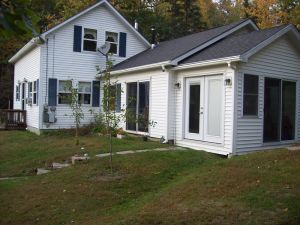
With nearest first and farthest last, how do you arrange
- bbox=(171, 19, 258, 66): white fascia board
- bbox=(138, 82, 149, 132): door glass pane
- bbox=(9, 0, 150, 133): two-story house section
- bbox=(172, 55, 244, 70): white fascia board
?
1. bbox=(172, 55, 244, 70): white fascia board
2. bbox=(171, 19, 258, 66): white fascia board
3. bbox=(138, 82, 149, 132): door glass pane
4. bbox=(9, 0, 150, 133): two-story house section

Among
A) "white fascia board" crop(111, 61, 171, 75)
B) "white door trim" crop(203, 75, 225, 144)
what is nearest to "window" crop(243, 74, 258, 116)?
"white door trim" crop(203, 75, 225, 144)

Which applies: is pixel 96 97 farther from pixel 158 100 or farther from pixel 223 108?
pixel 223 108

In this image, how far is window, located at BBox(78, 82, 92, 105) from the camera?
68.7ft

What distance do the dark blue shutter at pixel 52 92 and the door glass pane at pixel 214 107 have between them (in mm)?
9364

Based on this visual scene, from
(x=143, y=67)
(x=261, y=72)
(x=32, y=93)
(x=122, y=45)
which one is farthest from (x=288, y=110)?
(x=32, y=93)

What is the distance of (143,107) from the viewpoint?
55.6 feet

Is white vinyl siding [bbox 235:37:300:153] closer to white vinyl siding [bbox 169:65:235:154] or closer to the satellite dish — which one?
white vinyl siding [bbox 169:65:235:154]

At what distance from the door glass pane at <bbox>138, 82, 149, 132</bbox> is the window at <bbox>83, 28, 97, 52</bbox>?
5237mm

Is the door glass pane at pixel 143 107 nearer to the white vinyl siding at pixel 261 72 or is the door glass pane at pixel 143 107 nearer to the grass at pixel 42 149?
the grass at pixel 42 149

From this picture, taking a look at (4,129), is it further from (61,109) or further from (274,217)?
(274,217)

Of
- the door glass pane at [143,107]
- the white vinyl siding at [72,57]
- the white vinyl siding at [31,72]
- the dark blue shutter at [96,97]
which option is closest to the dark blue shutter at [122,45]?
the white vinyl siding at [72,57]

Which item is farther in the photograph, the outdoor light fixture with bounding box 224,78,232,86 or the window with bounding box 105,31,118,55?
the window with bounding box 105,31,118,55

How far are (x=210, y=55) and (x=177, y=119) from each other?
2.62 m

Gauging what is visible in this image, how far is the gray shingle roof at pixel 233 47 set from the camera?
1266 cm
